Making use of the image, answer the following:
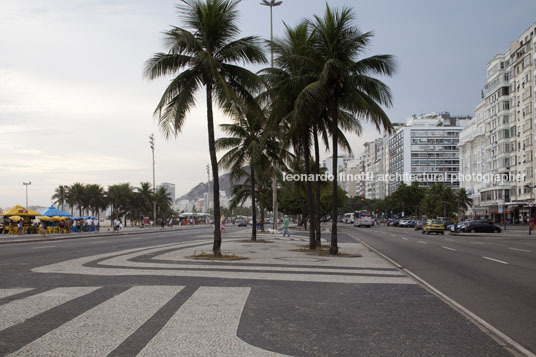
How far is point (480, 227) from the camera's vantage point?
5231 centimetres

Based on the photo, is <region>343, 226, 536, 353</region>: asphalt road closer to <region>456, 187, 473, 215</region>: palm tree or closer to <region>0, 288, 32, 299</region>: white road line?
<region>0, 288, 32, 299</region>: white road line

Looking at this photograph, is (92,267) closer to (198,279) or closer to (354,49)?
(198,279)

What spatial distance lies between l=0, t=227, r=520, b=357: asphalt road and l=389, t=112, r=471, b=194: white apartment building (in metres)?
151

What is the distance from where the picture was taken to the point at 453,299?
9.45 metres

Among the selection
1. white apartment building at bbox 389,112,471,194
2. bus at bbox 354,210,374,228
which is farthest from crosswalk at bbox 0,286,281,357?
white apartment building at bbox 389,112,471,194

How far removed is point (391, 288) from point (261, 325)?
15.5 feet

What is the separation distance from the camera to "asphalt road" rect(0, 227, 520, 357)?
5590 millimetres

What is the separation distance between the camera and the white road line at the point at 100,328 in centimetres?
534

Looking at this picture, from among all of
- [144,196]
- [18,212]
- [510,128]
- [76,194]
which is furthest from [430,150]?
[18,212]

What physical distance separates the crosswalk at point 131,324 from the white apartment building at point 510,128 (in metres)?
71.7

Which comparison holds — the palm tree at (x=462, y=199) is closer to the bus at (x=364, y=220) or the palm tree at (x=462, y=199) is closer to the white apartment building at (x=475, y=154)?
the white apartment building at (x=475, y=154)

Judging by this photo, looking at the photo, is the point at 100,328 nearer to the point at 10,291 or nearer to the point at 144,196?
the point at 10,291

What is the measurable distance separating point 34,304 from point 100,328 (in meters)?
2.21

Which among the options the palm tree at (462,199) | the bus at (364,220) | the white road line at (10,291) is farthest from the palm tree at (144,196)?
the white road line at (10,291)
